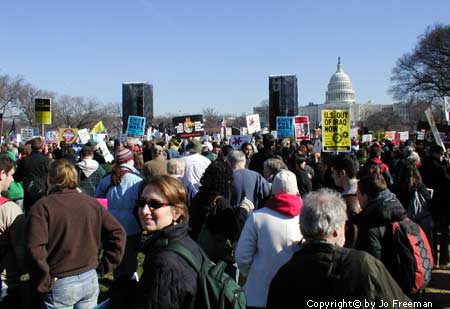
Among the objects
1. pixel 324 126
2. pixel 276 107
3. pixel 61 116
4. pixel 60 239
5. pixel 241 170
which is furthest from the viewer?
pixel 61 116

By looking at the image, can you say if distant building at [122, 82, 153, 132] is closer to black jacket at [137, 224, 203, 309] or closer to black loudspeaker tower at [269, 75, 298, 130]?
black loudspeaker tower at [269, 75, 298, 130]

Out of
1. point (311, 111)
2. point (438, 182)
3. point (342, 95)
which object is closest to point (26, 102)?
point (438, 182)

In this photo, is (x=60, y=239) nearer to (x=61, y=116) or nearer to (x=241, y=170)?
(x=241, y=170)

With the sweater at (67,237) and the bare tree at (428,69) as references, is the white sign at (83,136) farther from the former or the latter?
the bare tree at (428,69)

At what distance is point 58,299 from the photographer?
3631mm

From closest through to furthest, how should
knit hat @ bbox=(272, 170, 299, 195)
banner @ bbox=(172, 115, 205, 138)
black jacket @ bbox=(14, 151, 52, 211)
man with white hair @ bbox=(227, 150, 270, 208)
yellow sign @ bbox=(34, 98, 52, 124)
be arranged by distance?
knit hat @ bbox=(272, 170, 299, 195), man with white hair @ bbox=(227, 150, 270, 208), black jacket @ bbox=(14, 151, 52, 211), banner @ bbox=(172, 115, 205, 138), yellow sign @ bbox=(34, 98, 52, 124)

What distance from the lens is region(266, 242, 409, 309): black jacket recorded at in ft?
7.38

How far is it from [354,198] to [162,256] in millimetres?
2602

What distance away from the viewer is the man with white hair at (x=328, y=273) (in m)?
2.25

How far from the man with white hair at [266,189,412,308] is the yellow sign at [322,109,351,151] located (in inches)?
317

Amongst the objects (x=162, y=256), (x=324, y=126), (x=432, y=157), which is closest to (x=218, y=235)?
(x=162, y=256)

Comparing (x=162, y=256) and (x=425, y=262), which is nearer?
(x=162, y=256)

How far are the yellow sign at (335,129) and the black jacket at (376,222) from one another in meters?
6.82

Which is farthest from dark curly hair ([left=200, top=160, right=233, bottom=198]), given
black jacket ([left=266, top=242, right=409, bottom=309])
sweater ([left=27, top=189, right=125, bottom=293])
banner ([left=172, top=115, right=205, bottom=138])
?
banner ([left=172, top=115, right=205, bottom=138])
